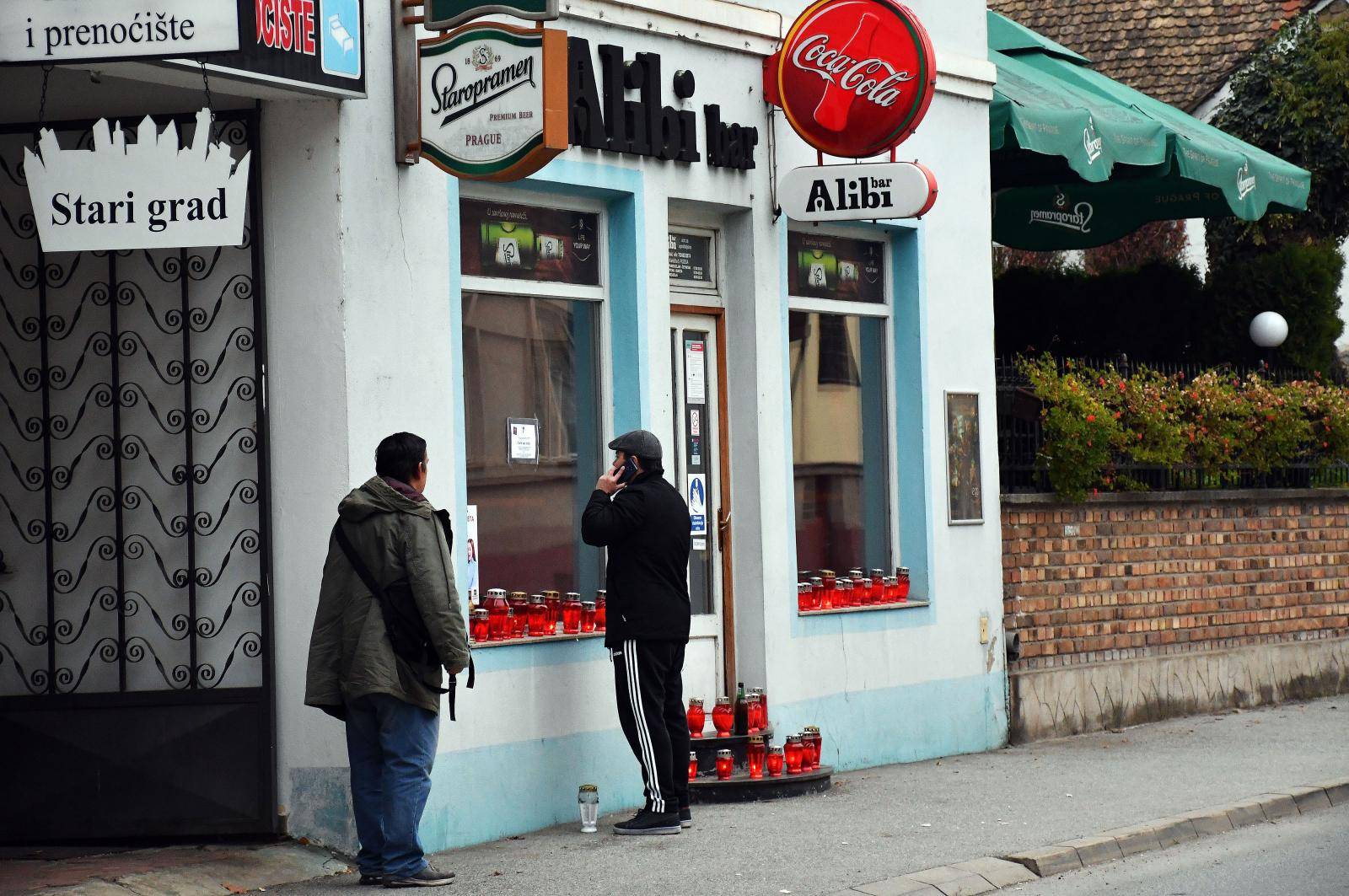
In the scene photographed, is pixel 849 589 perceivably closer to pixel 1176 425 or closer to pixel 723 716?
pixel 723 716

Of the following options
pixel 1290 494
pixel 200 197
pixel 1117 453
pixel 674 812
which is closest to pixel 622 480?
pixel 674 812

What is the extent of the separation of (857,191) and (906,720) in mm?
3319

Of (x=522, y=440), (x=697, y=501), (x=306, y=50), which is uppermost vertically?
(x=306, y=50)

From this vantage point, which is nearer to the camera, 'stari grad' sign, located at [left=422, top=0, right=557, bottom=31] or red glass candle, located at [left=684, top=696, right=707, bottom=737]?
'stari grad' sign, located at [left=422, top=0, right=557, bottom=31]

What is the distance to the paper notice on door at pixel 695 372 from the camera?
36.9 feet

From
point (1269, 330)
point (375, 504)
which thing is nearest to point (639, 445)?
point (375, 504)

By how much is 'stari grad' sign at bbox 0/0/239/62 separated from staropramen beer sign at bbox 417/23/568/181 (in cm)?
149

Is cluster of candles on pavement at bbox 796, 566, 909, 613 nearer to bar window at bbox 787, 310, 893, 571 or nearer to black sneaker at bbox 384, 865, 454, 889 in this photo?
bar window at bbox 787, 310, 893, 571

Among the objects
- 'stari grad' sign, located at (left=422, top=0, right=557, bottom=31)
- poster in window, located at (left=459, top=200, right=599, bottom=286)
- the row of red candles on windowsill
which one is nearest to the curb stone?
the row of red candles on windowsill

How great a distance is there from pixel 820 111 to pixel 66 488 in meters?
4.60

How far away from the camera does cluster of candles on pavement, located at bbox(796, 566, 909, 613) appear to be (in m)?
11.9

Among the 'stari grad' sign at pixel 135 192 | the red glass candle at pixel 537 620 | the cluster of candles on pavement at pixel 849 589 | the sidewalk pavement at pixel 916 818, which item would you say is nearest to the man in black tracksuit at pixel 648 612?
the sidewalk pavement at pixel 916 818

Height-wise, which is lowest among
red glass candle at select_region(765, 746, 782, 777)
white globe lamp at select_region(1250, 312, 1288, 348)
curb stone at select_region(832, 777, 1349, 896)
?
curb stone at select_region(832, 777, 1349, 896)

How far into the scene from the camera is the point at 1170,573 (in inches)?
579
